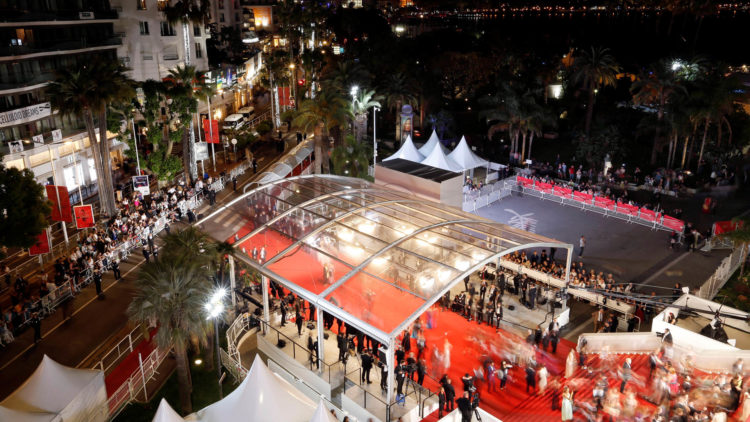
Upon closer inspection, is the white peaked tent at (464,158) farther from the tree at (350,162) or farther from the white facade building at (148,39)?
the white facade building at (148,39)

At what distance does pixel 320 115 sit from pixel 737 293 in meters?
29.5

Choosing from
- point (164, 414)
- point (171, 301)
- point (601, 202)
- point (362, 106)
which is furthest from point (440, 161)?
point (164, 414)

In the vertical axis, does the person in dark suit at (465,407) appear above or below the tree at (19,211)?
below

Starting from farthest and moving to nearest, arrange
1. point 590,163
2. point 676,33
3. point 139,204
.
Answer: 1. point 676,33
2. point 590,163
3. point 139,204

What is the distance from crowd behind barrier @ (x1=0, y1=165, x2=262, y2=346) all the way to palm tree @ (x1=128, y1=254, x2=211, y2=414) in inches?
344

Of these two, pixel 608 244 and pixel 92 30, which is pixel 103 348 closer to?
pixel 608 244

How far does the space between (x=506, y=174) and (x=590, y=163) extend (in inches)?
378

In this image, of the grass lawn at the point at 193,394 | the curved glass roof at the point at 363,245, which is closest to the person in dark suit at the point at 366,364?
the curved glass roof at the point at 363,245

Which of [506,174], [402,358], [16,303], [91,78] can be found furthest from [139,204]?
[506,174]

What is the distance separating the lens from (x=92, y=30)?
46.6 m

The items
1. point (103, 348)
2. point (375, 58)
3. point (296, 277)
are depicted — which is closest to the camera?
point (296, 277)

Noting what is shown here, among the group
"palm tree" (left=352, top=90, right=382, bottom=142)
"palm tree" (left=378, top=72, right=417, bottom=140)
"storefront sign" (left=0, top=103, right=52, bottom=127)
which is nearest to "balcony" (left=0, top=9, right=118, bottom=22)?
"storefront sign" (left=0, top=103, right=52, bottom=127)

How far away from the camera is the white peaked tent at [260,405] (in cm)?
1745

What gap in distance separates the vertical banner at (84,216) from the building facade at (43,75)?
6.62 metres
